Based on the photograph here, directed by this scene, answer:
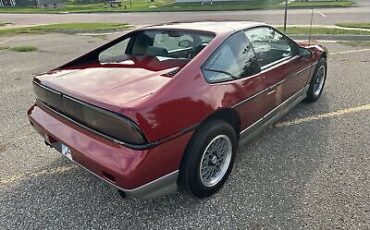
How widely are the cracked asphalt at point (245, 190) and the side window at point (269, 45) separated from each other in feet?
3.16

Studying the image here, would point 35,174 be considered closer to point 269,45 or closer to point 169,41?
point 169,41

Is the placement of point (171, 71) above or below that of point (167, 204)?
above

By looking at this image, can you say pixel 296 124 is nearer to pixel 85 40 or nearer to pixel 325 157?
pixel 325 157

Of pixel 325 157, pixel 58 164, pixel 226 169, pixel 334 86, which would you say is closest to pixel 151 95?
pixel 226 169

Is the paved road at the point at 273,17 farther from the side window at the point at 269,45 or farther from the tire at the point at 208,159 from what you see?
the tire at the point at 208,159

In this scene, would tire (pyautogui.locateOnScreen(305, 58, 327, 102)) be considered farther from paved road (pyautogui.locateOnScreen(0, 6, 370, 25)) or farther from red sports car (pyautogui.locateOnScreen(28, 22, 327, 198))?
paved road (pyautogui.locateOnScreen(0, 6, 370, 25))

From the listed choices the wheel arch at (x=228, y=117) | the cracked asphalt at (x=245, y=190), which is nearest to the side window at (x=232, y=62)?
the wheel arch at (x=228, y=117)

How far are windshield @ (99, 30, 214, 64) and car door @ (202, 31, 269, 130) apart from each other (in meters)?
0.23

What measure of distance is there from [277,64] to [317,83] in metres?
1.71

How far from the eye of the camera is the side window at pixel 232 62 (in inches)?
107

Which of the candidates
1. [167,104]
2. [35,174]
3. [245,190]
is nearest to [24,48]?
[35,174]

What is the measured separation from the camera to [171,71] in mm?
2666

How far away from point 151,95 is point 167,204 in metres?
1.05

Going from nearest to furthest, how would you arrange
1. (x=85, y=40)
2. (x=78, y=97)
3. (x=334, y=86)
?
(x=78, y=97) < (x=334, y=86) < (x=85, y=40)
